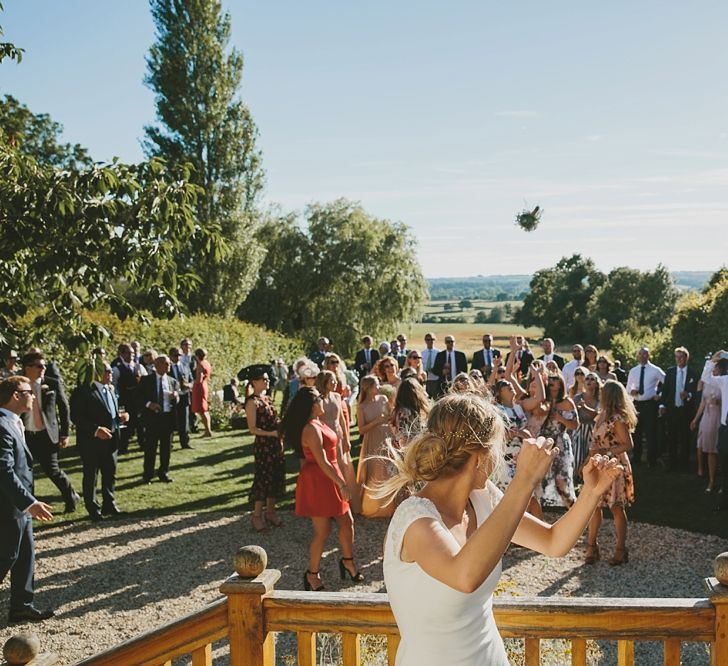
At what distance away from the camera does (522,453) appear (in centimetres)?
197

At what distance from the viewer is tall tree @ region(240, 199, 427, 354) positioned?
38.0 m

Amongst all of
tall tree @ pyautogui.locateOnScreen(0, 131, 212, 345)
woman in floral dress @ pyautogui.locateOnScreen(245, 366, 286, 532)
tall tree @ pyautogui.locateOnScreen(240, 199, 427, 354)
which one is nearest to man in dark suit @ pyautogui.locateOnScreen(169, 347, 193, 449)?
woman in floral dress @ pyautogui.locateOnScreen(245, 366, 286, 532)

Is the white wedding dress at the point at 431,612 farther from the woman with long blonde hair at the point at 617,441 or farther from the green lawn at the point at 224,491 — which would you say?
the green lawn at the point at 224,491

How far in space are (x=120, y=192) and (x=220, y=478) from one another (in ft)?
24.0

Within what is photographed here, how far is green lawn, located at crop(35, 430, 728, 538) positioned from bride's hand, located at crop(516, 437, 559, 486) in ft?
25.1

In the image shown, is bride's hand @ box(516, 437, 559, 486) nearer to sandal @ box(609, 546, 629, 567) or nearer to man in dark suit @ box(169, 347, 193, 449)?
sandal @ box(609, 546, 629, 567)

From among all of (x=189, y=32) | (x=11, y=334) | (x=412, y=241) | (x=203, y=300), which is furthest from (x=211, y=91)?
(x=11, y=334)

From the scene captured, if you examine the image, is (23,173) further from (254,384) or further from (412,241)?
(412,241)

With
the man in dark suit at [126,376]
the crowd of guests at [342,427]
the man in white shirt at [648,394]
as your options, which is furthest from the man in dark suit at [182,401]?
the man in white shirt at [648,394]

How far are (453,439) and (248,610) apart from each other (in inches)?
55.9

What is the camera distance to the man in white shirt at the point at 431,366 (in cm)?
1547

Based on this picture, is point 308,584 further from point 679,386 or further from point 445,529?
point 679,386

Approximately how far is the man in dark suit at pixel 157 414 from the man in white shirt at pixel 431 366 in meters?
5.96

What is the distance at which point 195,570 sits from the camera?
303 inches
